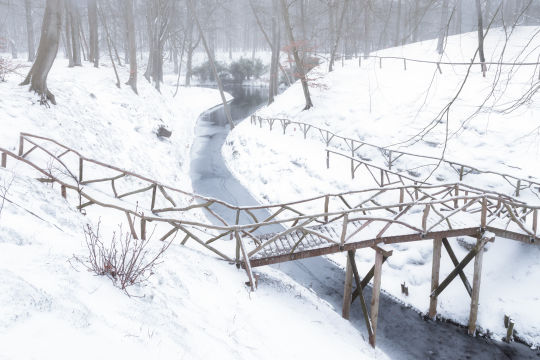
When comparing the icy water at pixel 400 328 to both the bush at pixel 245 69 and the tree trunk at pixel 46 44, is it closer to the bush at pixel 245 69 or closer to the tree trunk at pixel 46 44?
the tree trunk at pixel 46 44

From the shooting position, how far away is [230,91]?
54.2 m

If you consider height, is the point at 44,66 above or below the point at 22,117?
above

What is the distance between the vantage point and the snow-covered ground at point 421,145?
10172 millimetres

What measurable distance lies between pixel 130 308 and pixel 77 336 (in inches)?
38.1

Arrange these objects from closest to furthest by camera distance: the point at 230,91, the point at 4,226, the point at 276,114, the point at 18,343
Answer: the point at 18,343 < the point at 4,226 < the point at 276,114 < the point at 230,91

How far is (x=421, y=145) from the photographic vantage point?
1714 cm

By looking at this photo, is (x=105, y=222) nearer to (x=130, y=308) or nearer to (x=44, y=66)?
(x=130, y=308)

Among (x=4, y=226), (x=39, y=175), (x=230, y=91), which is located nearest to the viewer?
(x=4, y=226)

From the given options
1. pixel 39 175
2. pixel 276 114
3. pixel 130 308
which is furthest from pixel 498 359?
pixel 276 114

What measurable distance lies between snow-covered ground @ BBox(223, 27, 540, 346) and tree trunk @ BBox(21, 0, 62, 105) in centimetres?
A: 981

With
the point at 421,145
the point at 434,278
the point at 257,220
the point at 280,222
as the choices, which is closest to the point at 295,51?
the point at 421,145

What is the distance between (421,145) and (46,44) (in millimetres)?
15438

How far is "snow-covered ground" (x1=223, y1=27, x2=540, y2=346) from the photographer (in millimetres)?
10172

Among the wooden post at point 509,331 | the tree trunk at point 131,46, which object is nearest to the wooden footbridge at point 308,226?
the wooden post at point 509,331
